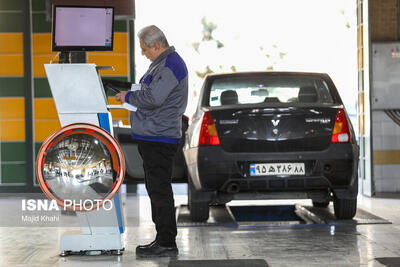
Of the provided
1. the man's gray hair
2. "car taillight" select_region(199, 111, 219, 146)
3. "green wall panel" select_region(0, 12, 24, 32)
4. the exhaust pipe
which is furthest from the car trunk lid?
"green wall panel" select_region(0, 12, 24, 32)

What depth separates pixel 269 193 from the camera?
22.0 ft

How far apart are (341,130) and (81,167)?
2.85 m

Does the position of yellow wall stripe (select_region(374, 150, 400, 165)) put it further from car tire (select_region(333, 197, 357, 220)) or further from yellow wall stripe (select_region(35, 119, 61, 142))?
yellow wall stripe (select_region(35, 119, 61, 142))

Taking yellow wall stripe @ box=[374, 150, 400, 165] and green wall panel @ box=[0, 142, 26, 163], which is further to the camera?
green wall panel @ box=[0, 142, 26, 163]

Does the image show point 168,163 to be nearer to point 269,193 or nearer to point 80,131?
point 80,131

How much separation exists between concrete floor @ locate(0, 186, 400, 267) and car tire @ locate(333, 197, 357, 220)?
1.30 feet

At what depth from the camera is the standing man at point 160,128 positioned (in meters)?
5.09

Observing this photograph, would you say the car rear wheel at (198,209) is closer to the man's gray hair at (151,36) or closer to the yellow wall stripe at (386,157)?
the man's gray hair at (151,36)

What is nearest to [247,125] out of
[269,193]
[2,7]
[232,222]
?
[269,193]

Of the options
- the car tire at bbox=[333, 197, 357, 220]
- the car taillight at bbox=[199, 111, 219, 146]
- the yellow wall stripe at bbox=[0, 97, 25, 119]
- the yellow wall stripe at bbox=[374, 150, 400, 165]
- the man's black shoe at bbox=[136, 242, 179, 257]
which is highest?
the yellow wall stripe at bbox=[0, 97, 25, 119]

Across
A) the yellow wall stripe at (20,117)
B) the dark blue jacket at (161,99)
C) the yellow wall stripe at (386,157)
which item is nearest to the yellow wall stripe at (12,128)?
the yellow wall stripe at (20,117)

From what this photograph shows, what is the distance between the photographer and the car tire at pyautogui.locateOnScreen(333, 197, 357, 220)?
23.4 feet

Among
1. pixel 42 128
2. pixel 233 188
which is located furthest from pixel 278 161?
pixel 42 128

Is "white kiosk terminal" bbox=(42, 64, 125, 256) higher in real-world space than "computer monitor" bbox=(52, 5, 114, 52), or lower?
lower
